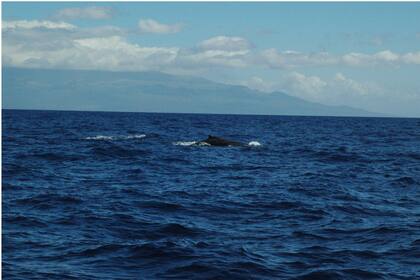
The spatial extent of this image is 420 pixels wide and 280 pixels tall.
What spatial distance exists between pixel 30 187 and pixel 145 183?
553 cm

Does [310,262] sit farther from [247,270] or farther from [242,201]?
[242,201]

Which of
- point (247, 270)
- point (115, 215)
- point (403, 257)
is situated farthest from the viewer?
point (115, 215)

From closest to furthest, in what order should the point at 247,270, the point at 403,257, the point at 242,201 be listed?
the point at 247,270 → the point at 403,257 → the point at 242,201

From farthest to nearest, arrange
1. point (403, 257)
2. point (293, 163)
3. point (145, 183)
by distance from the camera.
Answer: point (293, 163)
point (145, 183)
point (403, 257)

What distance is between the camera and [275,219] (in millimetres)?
19203

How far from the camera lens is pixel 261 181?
2936 centimetres

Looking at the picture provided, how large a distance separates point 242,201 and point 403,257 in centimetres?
899

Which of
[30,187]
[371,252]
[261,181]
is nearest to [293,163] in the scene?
[261,181]

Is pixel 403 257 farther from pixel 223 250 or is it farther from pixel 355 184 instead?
pixel 355 184

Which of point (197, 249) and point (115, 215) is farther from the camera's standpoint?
point (115, 215)

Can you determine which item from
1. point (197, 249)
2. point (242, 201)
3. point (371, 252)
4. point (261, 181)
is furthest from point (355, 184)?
point (197, 249)

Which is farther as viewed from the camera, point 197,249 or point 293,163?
point 293,163

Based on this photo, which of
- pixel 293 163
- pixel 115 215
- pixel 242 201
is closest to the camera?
pixel 115 215

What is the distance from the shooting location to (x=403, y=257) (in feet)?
47.9
